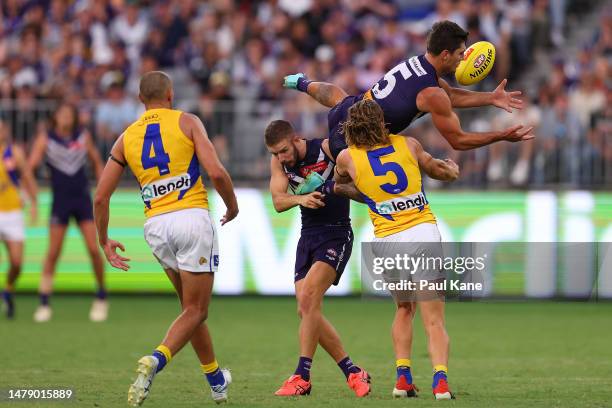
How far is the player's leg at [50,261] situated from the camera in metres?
17.2

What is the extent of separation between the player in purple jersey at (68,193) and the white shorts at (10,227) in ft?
2.67

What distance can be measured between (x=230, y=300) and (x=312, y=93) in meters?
9.47

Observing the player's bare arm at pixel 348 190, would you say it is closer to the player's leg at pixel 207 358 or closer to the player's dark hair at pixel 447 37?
the player's dark hair at pixel 447 37

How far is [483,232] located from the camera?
19.5 meters

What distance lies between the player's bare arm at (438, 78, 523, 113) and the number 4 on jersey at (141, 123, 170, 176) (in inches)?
95.2

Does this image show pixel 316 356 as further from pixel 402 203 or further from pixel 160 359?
pixel 160 359

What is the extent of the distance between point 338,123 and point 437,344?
214 centimetres

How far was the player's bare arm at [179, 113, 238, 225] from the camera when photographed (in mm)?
9594

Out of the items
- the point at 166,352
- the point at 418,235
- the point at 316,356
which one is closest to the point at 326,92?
the point at 418,235

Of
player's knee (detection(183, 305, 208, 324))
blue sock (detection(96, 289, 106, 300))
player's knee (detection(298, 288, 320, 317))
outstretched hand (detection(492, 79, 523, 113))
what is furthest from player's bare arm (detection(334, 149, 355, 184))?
blue sock (detection(96, 289, 106, 300))

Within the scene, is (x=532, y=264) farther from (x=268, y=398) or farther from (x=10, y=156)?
(x=268, y=398)

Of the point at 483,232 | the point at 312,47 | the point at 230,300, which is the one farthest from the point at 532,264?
the point at 312,47

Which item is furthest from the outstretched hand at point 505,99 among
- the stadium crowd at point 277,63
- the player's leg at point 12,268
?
the stadium crowd at point 277,63

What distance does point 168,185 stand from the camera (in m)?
9.80
